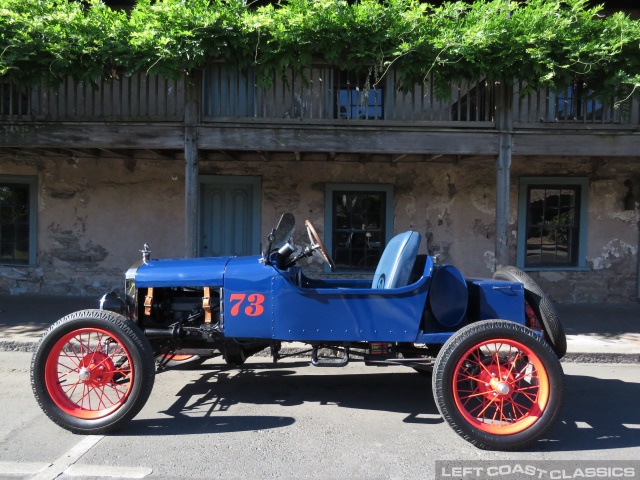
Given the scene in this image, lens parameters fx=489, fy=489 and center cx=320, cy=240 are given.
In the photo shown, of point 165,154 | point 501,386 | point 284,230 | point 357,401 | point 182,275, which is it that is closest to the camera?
point 501,386

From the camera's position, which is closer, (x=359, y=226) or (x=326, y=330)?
(x=326, y=330)

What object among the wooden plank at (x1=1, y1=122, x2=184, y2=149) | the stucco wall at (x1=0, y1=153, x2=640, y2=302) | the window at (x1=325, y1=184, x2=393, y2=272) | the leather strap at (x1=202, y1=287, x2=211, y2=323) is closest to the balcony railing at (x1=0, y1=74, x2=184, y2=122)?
the wooden plank at (x1=1, y1=122, x2=184, y2=149)

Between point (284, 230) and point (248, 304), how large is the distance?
69 centimetres

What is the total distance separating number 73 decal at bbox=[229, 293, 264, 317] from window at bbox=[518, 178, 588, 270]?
678 cm

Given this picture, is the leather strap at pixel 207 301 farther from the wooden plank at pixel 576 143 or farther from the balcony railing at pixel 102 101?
the wooden plank at pixel 576 143

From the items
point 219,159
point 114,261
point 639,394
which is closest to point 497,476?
point 639,394

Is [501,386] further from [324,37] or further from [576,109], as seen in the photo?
[576,109]

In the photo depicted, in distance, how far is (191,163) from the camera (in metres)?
7.00

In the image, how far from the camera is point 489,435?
3316 millimetres

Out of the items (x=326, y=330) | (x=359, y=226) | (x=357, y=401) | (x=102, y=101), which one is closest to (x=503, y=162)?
(x=359, y=226)

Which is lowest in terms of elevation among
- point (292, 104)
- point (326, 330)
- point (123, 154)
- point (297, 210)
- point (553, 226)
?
point (326, 330)

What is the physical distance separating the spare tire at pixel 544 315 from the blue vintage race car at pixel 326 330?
0.01 metres

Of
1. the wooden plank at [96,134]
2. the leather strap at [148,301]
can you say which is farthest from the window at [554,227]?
the leather strap at [148,301]

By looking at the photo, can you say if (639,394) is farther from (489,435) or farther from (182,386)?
(182,386)
